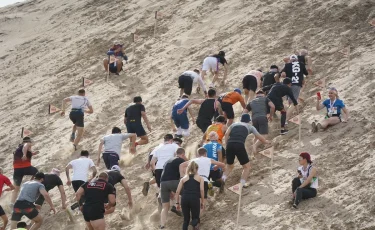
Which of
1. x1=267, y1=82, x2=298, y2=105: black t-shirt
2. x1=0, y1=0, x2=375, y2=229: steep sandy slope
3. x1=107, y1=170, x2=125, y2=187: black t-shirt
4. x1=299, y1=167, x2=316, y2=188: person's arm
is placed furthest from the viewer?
x1=267, y1=82, x2=298, y2=105: black t-shirt

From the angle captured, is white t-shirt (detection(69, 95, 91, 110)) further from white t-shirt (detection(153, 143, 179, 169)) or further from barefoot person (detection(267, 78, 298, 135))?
barefoot person (detection(267, 78, 298, 135))

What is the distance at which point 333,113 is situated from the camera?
16.2m

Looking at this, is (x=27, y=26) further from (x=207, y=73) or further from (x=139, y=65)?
(x=207, y=73)

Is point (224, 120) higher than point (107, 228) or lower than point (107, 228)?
higher

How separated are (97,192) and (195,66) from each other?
1091cm

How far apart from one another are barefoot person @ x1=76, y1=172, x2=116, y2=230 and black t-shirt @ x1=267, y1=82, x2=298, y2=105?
16.5ft

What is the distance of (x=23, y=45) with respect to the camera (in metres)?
31.9

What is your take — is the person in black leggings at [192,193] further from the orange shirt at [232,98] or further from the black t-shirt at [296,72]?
the black t-shirt at [296,72]

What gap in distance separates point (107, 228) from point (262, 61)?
900 cm

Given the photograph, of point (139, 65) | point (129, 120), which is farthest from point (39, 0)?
point (129, 120)

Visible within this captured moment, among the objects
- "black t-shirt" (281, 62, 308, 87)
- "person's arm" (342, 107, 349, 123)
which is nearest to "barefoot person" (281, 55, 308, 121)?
"black t-shirt" (281, 62, 308, 87)

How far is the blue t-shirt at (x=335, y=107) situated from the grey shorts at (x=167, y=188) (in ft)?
14.8

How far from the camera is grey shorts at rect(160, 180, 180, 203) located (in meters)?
13.6

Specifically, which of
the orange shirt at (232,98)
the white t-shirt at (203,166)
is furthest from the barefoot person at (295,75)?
the white t-shirt at (203,166)
